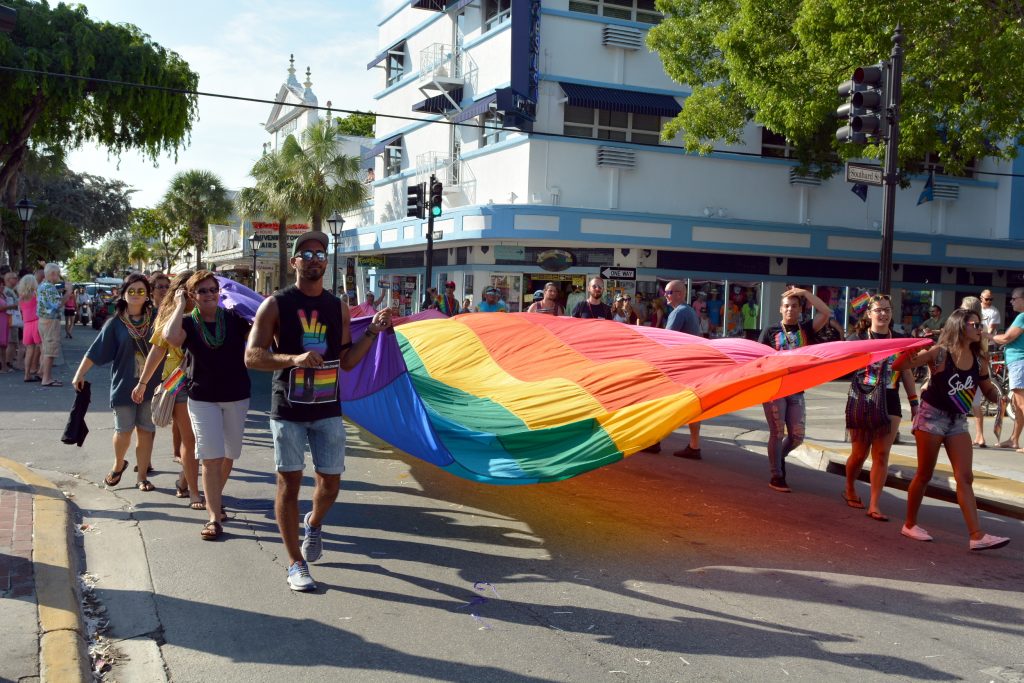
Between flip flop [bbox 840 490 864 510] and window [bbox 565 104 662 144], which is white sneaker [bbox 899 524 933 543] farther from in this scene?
window [bbox 565 104 662 144]

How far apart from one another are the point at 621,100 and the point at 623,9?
3.33 meters

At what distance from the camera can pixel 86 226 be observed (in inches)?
2131

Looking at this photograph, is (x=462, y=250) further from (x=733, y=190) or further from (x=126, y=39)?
(x=126, y=39)

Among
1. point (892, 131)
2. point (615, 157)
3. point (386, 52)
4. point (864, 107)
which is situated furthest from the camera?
point (386, 52)

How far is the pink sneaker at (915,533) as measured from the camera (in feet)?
22.9

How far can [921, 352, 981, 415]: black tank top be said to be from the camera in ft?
21.6

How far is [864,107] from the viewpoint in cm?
1156

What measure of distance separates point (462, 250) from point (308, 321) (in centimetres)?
2554

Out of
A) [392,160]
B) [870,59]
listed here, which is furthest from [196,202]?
[870,59]

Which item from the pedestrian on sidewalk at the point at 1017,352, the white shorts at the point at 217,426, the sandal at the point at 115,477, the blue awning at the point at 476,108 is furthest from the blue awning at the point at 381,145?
the white shorts at the point at 217,426

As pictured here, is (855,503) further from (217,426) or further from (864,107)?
(864,107)

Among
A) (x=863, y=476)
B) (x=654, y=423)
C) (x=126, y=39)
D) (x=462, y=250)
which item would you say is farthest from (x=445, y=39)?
(x=654, y=423)

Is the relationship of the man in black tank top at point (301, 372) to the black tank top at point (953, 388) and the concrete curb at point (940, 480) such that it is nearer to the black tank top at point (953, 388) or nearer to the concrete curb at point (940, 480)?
the black tank top at point (953, 388)

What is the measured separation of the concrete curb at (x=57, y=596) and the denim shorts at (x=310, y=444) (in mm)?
1302
